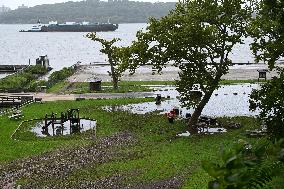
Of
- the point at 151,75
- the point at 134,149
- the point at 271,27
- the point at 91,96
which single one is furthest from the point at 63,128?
the point at 151,75

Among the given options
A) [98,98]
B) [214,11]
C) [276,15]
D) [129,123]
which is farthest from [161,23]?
[98,98]

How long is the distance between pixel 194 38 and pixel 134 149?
9.86 meters

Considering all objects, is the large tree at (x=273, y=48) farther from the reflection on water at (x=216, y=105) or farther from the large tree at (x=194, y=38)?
the reflection on water at (x=216, y=105)

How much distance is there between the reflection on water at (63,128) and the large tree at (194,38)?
656 centimetres

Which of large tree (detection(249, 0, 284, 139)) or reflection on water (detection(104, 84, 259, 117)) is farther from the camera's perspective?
reflection on water (detection(104, 84, 259, 117))

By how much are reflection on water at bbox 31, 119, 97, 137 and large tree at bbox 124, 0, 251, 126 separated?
6556 millimetres

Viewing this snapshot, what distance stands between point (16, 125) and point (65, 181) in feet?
54.0

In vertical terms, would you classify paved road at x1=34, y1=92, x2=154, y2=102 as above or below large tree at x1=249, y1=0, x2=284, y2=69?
below

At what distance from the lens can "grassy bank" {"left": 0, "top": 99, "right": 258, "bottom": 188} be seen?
26.2 meters

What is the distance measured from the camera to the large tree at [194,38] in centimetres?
3644

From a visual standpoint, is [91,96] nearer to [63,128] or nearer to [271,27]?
[63,128]

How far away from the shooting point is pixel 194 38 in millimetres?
36531

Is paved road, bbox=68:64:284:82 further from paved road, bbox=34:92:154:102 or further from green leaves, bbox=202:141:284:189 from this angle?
green leaves, bbox=202:141:284:189

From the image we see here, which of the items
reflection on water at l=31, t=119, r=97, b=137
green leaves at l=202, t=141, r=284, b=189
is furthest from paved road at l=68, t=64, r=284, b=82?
green leaves at l=202, t=141, r=284, b=189
